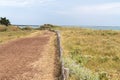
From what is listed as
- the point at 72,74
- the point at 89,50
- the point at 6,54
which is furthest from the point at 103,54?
the point at 72,74

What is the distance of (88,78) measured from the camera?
13.1 m

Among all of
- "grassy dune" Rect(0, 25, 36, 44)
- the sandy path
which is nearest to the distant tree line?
"grassy dune" Rect(0, 25, 36, 44)

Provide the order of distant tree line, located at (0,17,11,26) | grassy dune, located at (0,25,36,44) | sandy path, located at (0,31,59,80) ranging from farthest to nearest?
1. distant tree line, located at (0,17,11,26)
2. grassy dune, located at (0,25,36,44)
3. sandy path, located at (0,31,59,80)

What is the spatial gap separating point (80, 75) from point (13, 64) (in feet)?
A: 14.7

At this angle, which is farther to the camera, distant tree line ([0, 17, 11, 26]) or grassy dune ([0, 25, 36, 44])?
distant tree line ([0, 17, 11, 26])

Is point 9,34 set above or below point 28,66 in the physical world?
below

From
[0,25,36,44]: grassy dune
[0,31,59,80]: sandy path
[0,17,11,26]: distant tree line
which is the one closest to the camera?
[0,31,59,80]: sandy path

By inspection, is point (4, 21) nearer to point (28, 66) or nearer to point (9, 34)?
point (9, 34)

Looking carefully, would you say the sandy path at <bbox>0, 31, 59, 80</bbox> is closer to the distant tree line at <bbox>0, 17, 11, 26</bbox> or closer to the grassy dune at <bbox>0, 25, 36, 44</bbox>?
the grassy dune at <bbox>0, 25, 36, 44</bbox>

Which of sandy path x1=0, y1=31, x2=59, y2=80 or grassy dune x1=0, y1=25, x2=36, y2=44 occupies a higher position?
sandy path x1=0, y1=31, x2=59, y2=80

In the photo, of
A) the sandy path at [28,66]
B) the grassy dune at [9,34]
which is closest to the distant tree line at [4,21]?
the grassy dune at [9,34]

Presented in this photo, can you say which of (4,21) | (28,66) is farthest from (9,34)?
(28,66)

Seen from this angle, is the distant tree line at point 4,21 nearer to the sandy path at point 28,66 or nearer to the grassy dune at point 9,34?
→ the grassy dune at point 9,34

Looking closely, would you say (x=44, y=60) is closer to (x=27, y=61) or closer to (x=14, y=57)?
(x=27, y=61)
